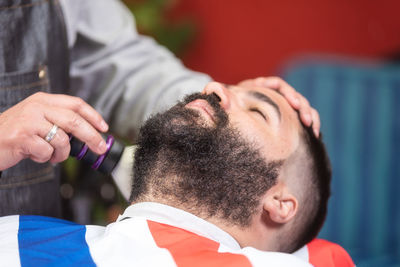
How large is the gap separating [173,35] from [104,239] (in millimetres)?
2349

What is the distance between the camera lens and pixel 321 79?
9.64 feet

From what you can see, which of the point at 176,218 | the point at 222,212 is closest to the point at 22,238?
the point at 176,218

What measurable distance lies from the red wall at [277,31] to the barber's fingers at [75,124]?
246cm

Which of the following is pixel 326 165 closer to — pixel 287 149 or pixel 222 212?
pixel 287 149

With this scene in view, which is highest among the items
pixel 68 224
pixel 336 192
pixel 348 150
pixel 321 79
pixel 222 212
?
pixel 222 212

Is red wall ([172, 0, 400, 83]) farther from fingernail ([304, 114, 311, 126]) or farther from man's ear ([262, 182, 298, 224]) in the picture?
man's ear ([262, 182, 298, 224])

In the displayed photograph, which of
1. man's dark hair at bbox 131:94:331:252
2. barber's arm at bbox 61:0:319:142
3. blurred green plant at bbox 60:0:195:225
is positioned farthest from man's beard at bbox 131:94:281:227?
blurred green plant at bbox 60:0:195:225

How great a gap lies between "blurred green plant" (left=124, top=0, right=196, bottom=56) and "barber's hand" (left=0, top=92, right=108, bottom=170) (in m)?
2.08

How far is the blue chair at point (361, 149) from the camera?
9.11 ft

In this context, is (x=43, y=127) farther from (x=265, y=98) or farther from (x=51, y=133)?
(x=265, y=98)

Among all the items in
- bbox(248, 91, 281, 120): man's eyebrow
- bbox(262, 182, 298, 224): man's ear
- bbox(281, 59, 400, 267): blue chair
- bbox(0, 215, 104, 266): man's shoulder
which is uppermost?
bbox(248, 91, 281, 120): man's eyebrow

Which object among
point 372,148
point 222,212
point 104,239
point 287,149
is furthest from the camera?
point 372,148

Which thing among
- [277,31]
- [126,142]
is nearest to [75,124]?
[126,142]

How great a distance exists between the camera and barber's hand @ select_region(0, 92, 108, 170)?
111 centimetres
